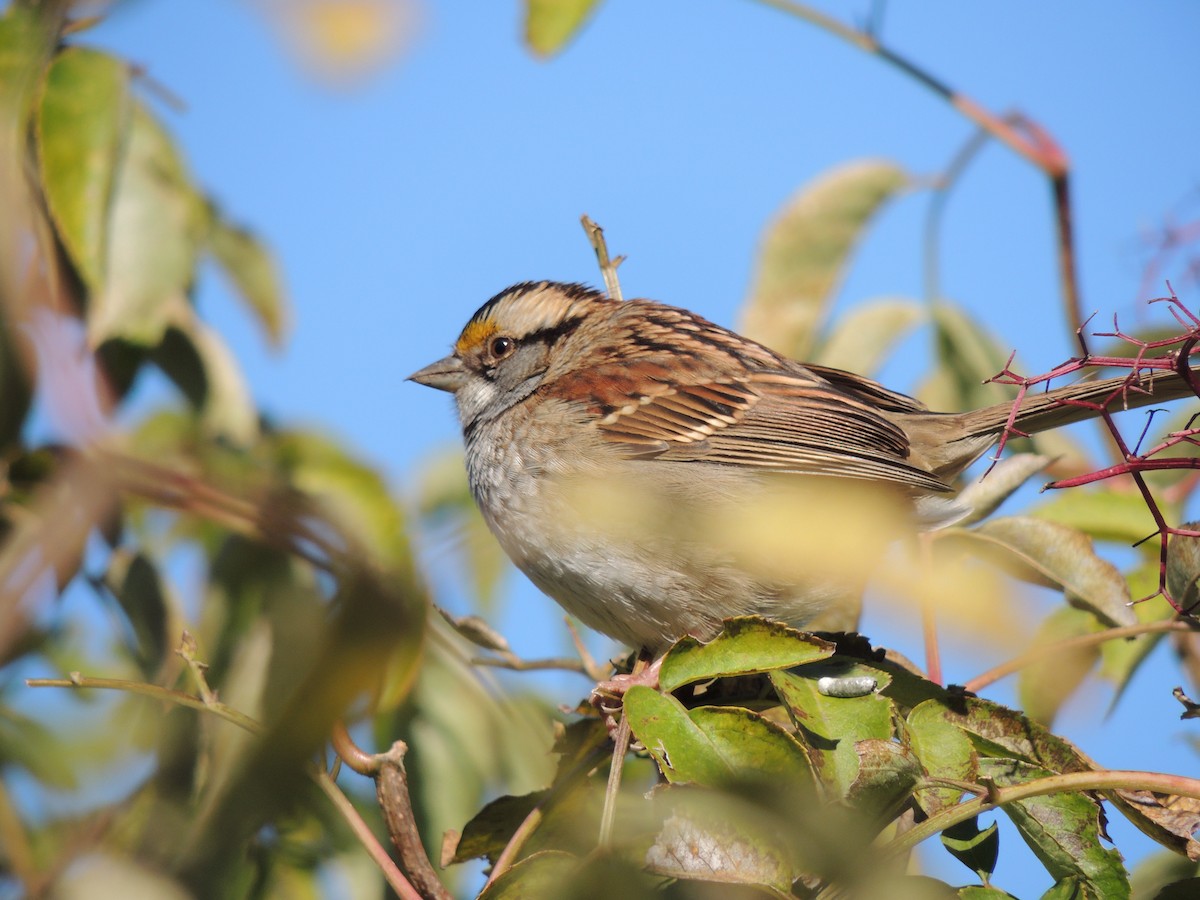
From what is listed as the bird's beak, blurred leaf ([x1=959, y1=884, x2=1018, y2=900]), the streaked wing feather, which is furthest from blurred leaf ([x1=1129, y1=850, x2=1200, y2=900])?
the bird's beak

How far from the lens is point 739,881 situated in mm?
1054

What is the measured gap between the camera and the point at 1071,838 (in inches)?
46.3

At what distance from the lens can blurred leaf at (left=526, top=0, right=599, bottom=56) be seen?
6.26 feet

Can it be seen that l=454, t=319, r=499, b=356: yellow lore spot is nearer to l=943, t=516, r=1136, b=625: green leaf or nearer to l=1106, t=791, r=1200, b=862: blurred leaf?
l=943, t=516, r=1136, b=625: green leaf

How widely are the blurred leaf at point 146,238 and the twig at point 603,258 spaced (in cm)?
71

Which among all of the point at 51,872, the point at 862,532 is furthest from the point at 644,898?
the point at 51,872

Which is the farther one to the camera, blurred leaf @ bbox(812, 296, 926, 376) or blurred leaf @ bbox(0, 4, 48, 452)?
blurred leaf @ bbox(812, 296, 926, 376)

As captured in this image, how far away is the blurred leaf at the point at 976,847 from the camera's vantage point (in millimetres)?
1195

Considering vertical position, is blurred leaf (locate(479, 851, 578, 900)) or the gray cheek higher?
blurred leaf (locate(479, 851, 578, 900))

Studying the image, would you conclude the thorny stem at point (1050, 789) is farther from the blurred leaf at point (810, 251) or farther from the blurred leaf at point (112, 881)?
the blurred leaf at point (810, 251)

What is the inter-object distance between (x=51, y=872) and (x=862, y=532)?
785 millimetres

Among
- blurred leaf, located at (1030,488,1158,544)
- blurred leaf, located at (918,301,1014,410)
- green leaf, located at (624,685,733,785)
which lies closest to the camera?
green leaf, located at (624,685,733,785)

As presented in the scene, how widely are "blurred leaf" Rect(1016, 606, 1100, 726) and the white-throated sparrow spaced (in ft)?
0.99

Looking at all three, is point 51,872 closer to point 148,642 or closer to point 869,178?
point 148,642
